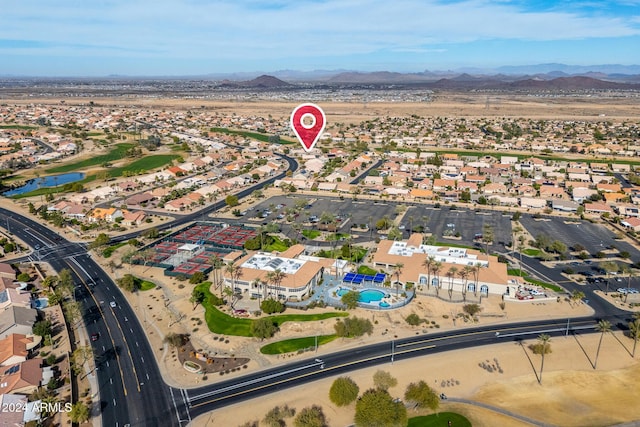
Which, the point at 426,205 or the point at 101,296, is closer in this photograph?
the point at 101,296

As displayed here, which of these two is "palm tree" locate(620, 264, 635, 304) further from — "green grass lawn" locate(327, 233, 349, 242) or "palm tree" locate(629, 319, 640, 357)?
A: "green grass lawn" locate(327, 233, 349, 242)

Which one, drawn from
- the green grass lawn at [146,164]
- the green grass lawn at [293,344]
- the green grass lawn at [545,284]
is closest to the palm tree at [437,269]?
the green grass lawn at [545,284]

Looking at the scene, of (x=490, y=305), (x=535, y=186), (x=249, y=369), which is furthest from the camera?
(x=535, y=186)

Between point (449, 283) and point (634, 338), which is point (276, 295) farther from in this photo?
point (634, 338)

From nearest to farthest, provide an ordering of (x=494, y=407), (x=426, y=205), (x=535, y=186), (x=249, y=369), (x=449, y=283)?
(x=494, y=407), (x=249, y=369), (x=449, y=283), (x=426, y=205), (x=535, y=186)

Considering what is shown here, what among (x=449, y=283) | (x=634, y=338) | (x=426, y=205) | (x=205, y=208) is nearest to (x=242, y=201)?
(x=205, y=208)

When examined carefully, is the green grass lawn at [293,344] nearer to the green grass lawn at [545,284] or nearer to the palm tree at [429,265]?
the palm tree at [429,265]
